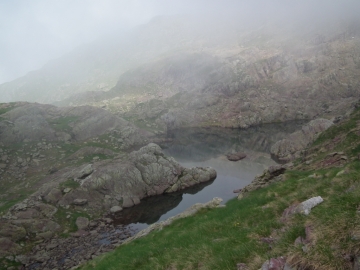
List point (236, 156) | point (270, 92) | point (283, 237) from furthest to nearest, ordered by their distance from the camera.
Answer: point (270, 92)
point (236, 156)
point (283, 237)

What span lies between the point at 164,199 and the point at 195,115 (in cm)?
10497

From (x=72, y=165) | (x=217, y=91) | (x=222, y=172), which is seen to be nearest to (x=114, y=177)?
(x=72, y=165)

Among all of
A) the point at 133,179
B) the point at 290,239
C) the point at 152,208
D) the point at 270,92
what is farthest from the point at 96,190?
the point at 270,92

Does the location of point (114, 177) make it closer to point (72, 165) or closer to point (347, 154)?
point (72, 165)

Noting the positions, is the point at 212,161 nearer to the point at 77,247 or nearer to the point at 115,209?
the point at 115,209

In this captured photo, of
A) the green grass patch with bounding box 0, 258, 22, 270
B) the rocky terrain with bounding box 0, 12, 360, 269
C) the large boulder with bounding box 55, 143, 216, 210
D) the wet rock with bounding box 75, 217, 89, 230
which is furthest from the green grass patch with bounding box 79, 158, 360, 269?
the large boulder with bounding box 55, 143, 216, 210

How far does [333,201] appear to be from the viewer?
9.56 metres

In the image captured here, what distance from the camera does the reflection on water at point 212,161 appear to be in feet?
195

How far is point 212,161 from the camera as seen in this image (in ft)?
297

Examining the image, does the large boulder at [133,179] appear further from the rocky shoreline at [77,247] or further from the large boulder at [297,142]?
the large boulder at [297,142]

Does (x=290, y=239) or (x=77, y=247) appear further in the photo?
(x=77, y=247)

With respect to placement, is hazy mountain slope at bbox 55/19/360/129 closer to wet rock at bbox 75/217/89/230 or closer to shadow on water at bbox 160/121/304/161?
shadow on water at bbox 160/121/304/161

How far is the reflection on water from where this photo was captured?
195ft

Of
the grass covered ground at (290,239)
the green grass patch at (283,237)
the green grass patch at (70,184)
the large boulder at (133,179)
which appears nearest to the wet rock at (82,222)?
the large boulder at (133,179)
